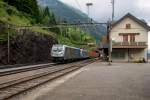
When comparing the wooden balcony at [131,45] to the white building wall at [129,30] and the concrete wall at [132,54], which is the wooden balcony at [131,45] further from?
the concrete wall at [132,54]

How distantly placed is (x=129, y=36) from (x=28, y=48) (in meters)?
21.5

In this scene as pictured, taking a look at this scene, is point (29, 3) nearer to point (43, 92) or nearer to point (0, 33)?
point (0, 33)

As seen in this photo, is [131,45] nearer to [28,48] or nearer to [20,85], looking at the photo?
[28,48]

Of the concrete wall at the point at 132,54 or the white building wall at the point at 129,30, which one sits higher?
the white building wall at the point at 129,30

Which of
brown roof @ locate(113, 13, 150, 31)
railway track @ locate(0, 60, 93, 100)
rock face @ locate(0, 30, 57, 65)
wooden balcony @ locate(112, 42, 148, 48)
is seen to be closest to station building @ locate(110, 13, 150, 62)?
brown roof @ locate(113, 13, 150, 31)

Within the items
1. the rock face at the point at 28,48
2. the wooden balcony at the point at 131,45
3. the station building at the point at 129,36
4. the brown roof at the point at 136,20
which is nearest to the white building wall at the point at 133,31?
the station building at the point at 129,36

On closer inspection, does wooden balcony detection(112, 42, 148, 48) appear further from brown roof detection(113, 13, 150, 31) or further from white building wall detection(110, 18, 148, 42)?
brown roof detection(113, 13, 150, 31)

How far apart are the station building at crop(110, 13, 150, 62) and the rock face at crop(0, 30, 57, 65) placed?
12.5 meters

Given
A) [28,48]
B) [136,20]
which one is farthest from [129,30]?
[28,48]

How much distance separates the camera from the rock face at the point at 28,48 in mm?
49938

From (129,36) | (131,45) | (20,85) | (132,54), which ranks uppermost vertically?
(129,36)

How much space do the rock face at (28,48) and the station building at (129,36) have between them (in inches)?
491

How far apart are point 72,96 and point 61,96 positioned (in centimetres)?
43

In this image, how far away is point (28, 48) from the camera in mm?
57812
